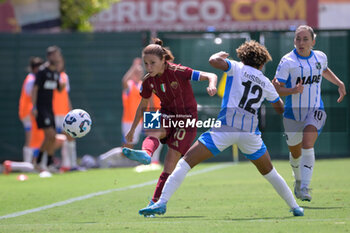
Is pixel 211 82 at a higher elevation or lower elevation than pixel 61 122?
higher

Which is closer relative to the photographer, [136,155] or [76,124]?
[136,155]

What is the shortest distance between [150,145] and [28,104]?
1002cm

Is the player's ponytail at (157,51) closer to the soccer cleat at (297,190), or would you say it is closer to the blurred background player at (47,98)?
the soccer cleat at (297,190)

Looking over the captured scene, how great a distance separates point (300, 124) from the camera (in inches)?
380

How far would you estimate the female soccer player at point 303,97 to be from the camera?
30.7 ft

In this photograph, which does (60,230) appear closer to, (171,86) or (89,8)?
(171,86)

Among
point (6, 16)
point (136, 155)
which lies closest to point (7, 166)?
point (136, 155)

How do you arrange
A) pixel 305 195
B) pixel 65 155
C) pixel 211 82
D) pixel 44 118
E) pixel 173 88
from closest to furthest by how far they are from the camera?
pixel 211 82 < pixel 173 88 < pixel 305 195 < pixel 44 118 < pixel 65 155

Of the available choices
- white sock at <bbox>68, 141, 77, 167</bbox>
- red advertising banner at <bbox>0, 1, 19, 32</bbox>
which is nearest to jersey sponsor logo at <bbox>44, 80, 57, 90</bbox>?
white sock at <bbox>68, 141, 77, 167</bbox>

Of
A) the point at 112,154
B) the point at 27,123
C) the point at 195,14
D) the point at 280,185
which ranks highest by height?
the point at 195,14

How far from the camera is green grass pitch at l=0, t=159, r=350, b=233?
7.29m

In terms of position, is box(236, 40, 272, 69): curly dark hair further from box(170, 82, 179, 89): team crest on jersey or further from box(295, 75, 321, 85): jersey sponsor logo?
box(295, 75, 321, 85): jersey sponsor logo

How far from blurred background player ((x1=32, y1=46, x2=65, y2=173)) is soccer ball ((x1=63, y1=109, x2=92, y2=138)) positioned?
19.5 ft

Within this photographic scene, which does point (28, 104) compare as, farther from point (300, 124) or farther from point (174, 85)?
point (174, 85)
